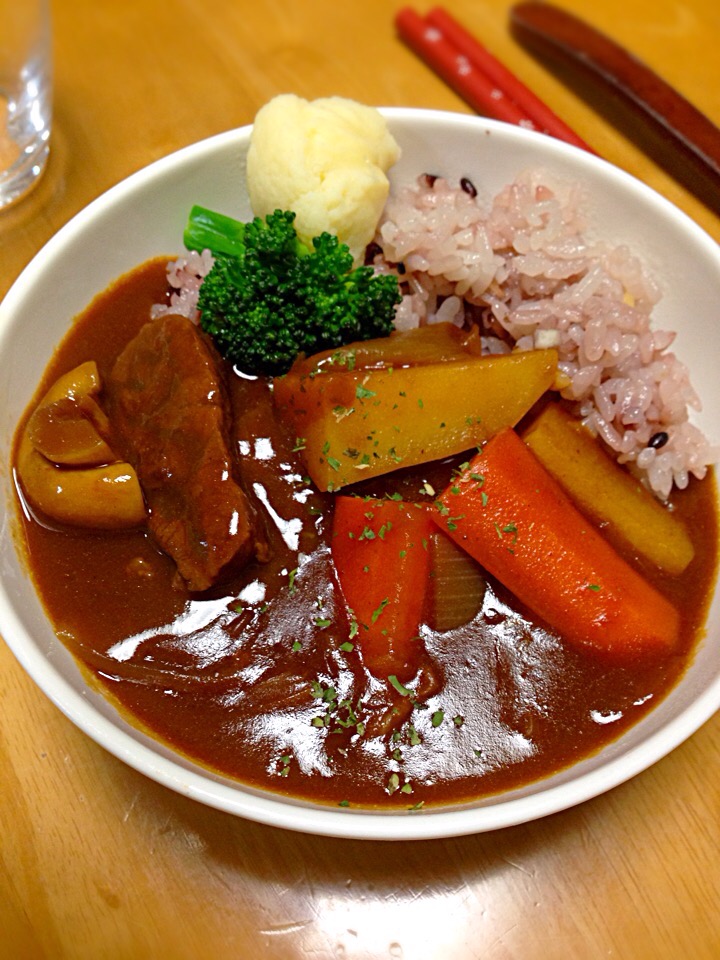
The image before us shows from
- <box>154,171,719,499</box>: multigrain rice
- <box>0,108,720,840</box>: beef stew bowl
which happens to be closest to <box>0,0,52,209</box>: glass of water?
<box>0,108,720,840</box>: beef stew bowl

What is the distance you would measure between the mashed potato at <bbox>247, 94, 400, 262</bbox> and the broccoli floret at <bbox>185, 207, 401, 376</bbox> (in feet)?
0.24

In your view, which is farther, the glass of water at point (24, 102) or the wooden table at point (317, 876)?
the glass of water at point (24, 102)

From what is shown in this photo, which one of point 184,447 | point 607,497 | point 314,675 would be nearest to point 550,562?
point 607,497

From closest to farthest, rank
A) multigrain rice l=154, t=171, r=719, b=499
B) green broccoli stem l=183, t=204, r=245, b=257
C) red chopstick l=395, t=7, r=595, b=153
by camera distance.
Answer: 1. multigrain rice l=154, t=171, r=719, b=499
2. green broccoli stem l=183, t=204, r=245, b=257
3. red chopstick l=395, t=7, r=595, b=153

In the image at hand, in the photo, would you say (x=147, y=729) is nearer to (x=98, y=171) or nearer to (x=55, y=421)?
(x=55, y=421)

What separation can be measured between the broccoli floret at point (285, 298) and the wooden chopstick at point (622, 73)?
118 centimetres

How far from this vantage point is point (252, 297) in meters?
2.13

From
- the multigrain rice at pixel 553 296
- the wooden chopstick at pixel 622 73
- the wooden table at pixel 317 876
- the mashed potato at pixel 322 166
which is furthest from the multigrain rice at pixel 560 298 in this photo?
the wooden table at pixel 317 876

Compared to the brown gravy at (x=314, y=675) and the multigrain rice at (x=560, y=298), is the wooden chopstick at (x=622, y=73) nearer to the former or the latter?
the multigrain rice at (x=560, y=298)

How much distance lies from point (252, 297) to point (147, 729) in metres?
1.10

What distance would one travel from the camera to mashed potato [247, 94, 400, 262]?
216 centimetres

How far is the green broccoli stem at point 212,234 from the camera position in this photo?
2301 mm

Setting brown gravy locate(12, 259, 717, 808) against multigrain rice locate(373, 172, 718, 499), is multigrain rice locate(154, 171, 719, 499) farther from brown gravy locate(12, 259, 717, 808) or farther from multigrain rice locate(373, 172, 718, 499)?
brown gravy locate(12, 259, 717, 808)

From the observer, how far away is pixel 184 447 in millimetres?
1964
